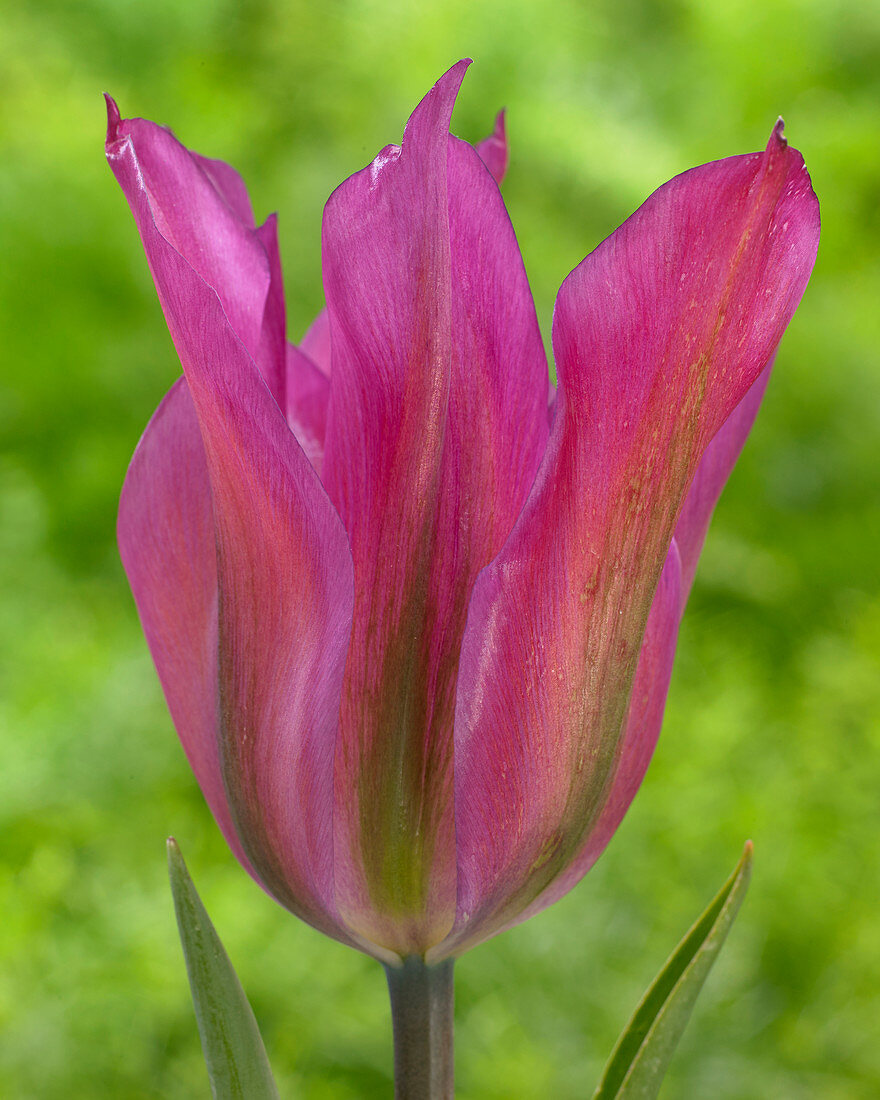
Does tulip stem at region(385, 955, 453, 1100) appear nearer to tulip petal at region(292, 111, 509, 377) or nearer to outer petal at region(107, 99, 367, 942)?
outer petal at region(107, 99, 367, 942)

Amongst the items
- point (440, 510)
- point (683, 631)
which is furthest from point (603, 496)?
point (683, 631)

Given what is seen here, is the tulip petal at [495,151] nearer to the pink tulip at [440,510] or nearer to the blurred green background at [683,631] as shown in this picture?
the pink tulip at [440,510]

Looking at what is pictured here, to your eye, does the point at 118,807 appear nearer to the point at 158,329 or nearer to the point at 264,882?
the point at 158,329

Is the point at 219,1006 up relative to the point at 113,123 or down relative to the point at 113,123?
down

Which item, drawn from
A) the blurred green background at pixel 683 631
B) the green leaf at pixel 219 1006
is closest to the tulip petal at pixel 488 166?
the green leaf at pixel 219 1006

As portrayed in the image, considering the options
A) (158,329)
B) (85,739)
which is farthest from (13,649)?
(158,329)

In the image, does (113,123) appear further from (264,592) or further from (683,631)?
(683,631)
